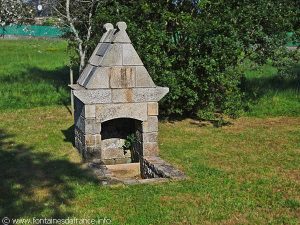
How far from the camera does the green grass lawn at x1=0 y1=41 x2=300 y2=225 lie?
272 inches

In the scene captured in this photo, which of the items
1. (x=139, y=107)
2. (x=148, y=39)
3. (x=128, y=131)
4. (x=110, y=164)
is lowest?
(x=110, y=164)

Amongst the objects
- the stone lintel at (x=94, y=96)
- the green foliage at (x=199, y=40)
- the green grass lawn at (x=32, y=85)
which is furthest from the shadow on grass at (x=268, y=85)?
the stone lintel at (x=94, y=96)

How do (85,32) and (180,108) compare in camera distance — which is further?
(85,32)

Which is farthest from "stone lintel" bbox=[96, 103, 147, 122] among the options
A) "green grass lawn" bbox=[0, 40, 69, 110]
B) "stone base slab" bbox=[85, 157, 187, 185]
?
"green grass lawn" bbox=[0, 40, 69, 110]

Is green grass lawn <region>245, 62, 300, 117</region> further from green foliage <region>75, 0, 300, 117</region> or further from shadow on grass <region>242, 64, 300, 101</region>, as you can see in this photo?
green foliage <region>75, 0, 300, 117</region>

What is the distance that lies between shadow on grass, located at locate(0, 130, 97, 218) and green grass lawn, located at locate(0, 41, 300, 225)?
0.05 feet

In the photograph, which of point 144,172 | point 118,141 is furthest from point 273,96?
point 144,172

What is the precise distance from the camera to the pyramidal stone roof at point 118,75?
31.1 ft

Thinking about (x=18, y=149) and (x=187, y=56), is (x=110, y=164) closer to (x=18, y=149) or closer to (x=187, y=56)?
(x=18, y=149)

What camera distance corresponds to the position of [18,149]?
438 inches

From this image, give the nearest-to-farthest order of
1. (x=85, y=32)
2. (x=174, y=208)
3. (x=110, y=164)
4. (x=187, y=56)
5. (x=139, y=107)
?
(x=174, y=208), (x=139, y=107), (x=110, y=164), (x=187, y=56), (x=85, y=32)

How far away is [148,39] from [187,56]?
1.60 m

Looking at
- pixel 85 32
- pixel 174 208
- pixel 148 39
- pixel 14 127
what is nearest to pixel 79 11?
pixel 85 32

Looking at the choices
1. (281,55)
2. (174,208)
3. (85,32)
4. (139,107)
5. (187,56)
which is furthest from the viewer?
(85,32)
